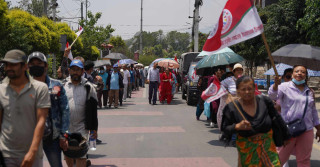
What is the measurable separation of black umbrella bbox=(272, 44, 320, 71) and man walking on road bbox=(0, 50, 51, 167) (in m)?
3.99

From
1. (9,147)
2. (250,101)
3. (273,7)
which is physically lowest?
(9,147)

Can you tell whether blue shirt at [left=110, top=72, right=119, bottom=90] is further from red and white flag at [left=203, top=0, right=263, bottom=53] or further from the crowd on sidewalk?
the crowd on sidewalk

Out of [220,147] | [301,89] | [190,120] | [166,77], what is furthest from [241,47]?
[301,89]

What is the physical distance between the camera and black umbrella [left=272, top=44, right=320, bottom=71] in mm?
6262

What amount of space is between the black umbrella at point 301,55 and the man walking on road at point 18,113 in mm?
3989

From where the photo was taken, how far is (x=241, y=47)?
1284 inches

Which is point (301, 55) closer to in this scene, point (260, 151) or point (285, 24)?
point (260, 151)

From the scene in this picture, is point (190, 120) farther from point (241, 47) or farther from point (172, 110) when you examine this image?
point (241, 47)

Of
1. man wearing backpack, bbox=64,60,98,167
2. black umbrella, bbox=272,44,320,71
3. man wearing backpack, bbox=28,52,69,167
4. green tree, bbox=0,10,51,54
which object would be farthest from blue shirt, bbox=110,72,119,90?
man wearing backpack, bbox=28,52,69,167

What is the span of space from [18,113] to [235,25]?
11.6 feet

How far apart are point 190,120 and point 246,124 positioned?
358 inches

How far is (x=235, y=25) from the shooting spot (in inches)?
242

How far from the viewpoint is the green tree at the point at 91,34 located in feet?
136

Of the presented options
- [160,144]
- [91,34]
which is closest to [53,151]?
[160,144]
